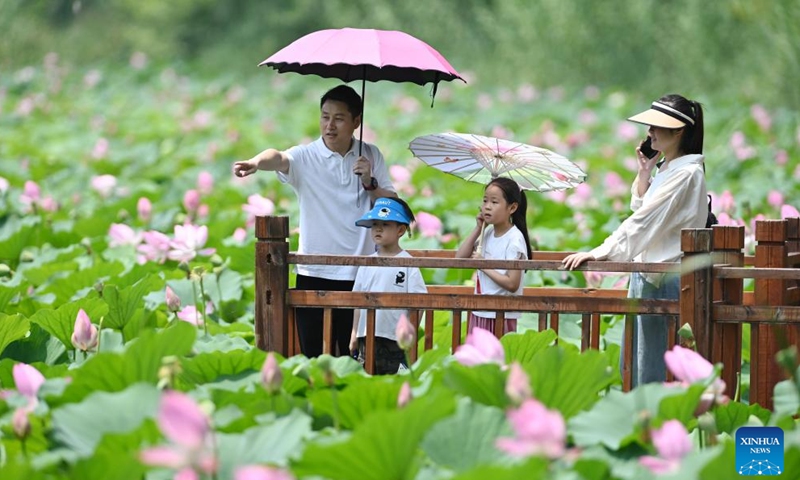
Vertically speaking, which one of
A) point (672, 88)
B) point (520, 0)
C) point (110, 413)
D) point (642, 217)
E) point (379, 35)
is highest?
point (520, 0)

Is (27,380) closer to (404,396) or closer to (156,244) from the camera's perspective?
(404,396)

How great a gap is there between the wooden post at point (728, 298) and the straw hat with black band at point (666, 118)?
13.5 inches

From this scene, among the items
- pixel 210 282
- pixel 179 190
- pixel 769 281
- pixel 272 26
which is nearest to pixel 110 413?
pixel 769 281

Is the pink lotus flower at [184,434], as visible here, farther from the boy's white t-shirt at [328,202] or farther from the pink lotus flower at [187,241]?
the pink lotus flower at [187,241]

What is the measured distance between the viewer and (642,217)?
11.0ft

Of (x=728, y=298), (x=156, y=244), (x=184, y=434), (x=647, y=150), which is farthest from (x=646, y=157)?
(x=184, y=434)

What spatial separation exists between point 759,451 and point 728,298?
865 mm

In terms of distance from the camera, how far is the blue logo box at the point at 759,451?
2.30 meters

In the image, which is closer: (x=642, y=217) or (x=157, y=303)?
(x=642, y=217)

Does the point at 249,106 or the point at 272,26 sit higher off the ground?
the point at 272,26

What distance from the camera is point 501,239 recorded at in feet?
11.8

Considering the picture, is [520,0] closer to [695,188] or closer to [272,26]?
[272,26]

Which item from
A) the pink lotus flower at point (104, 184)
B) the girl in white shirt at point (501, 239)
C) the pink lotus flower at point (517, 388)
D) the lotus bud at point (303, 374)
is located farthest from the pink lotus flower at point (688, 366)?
the pink lotus flower at point (104, 184)

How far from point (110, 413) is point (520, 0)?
14.1 m
